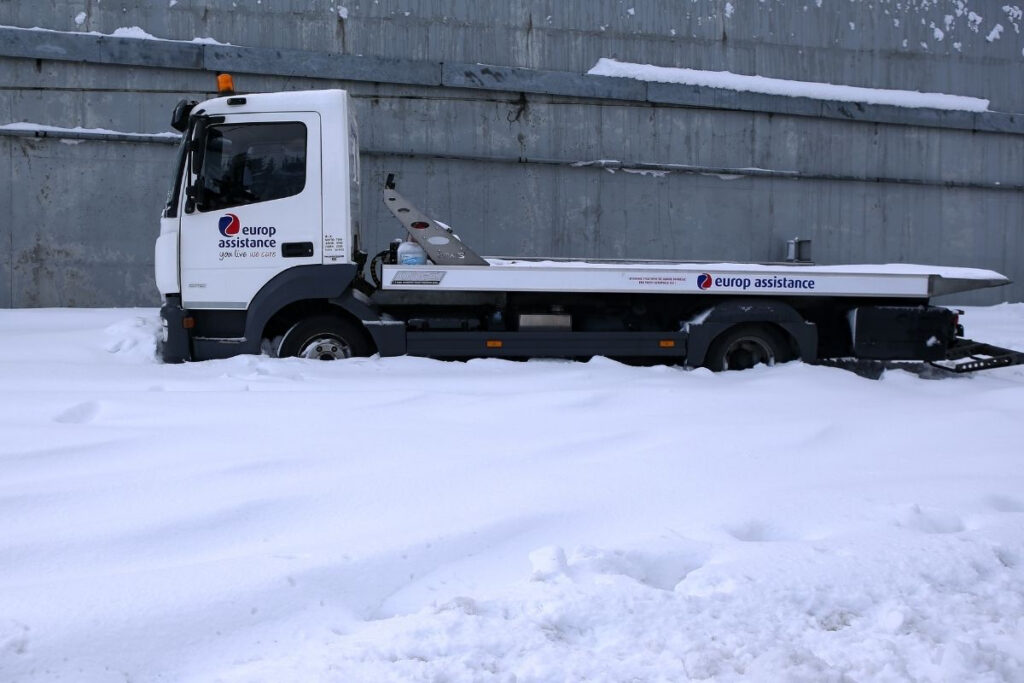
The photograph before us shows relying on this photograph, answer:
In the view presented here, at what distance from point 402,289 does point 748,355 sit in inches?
129

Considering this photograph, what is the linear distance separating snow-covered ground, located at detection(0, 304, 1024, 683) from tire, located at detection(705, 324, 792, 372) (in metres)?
2.25

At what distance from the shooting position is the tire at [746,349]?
24.8ft

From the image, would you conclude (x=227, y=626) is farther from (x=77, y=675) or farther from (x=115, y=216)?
(x=115, y=216)

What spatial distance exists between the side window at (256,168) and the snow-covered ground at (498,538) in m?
2.20

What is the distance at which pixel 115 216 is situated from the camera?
10711 millimetres

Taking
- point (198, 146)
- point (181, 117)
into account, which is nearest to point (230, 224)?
point (198, 146)

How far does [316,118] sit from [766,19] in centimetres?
816

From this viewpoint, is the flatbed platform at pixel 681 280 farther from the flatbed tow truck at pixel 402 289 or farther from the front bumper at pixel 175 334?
the front bumper at pixel 175 334

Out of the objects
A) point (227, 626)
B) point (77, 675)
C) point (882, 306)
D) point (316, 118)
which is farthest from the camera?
point (882, 306)

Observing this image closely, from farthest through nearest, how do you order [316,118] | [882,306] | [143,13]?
[143,13]
[882,306]
[316,118]

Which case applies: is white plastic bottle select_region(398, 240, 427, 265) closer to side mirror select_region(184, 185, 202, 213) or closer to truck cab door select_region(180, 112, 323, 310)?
truck cab door select_region(180, 112, 323, 310)

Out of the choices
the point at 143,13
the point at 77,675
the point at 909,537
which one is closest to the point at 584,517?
the point at 909,537

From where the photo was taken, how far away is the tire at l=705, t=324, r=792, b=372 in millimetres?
7562

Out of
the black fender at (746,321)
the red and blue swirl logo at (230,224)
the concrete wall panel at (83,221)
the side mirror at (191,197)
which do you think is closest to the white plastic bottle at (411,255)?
the red and blue swirl logo at (230,224)
